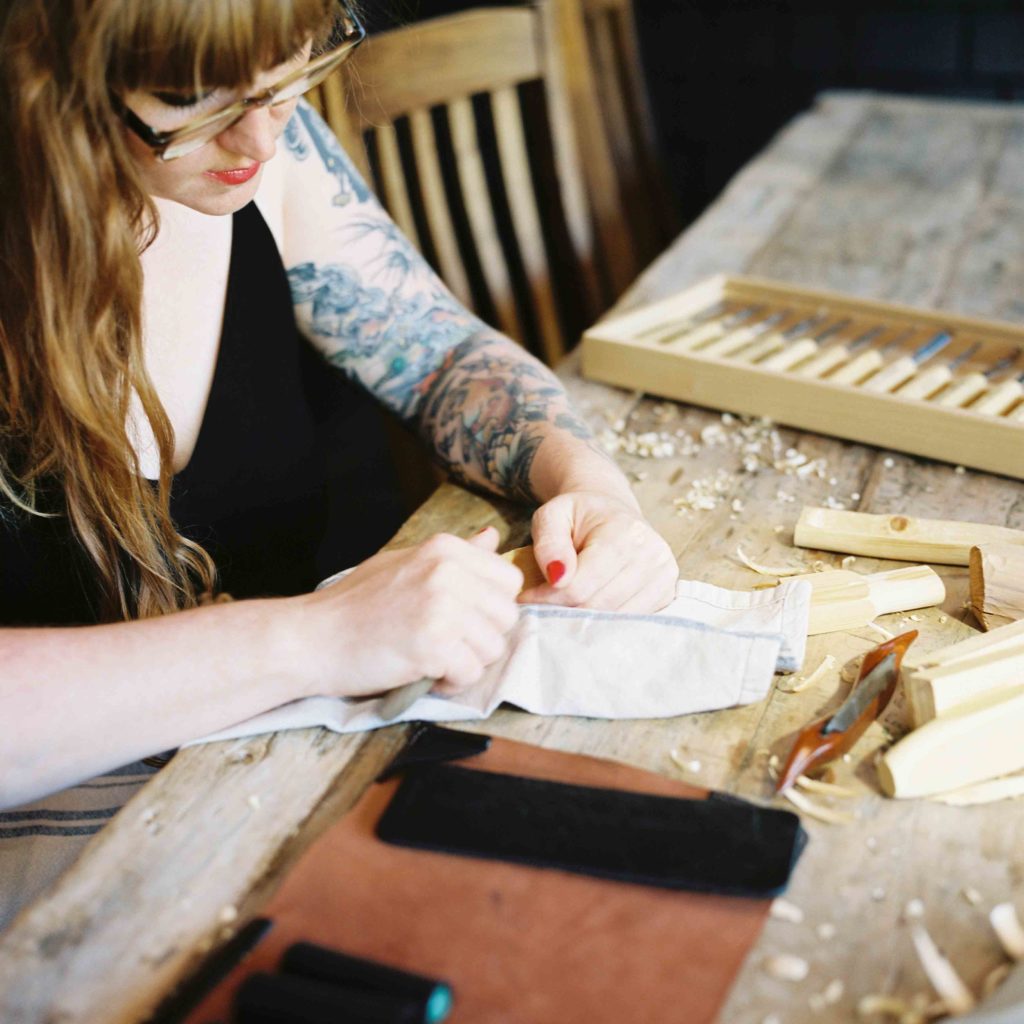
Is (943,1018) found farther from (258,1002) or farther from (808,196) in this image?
(808,196)

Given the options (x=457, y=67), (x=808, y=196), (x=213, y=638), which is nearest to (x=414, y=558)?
(x=213, y=638)

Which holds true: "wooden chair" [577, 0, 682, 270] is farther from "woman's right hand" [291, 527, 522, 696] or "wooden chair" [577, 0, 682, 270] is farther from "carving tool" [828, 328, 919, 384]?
"woman's right hand" [291, 527, 522, 696]

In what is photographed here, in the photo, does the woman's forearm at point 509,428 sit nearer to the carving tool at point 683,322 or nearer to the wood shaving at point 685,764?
the carving tool at point 683,322

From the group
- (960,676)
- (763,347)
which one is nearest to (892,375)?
(763,347)

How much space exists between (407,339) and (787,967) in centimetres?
82

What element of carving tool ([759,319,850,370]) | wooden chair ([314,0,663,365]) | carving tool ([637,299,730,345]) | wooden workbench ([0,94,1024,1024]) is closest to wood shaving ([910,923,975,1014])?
wooden workbench ([0,94,1024,1024])

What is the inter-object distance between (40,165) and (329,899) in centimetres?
54

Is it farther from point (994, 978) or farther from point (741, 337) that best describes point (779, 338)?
point (994, 978)

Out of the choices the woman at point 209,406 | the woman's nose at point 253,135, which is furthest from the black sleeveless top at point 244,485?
the woman's nose at point 253,135

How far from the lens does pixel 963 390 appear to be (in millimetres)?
1115

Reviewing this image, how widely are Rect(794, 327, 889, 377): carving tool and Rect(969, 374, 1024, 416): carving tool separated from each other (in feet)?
0.52

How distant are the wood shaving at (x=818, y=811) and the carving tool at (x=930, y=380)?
55 centimetres

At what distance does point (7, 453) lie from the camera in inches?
35.4

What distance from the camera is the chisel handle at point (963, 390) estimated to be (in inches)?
43.3
